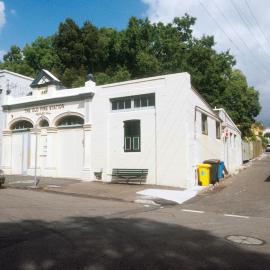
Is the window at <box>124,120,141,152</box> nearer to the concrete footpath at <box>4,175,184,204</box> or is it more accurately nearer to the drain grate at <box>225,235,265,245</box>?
the concrete footpath at <box>4,175,184,204</box>

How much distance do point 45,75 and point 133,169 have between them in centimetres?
→ 882

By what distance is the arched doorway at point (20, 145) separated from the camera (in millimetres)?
21031

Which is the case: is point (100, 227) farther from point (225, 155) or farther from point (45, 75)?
point (225, 155)

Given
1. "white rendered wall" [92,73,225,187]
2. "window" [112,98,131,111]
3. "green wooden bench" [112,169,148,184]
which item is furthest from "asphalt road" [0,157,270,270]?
"window" [112,98,131,111]

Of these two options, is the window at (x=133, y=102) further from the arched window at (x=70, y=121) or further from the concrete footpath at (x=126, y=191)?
the concrete footpath at (x=126, y=191)

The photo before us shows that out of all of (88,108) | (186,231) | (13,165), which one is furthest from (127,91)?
(186,231)

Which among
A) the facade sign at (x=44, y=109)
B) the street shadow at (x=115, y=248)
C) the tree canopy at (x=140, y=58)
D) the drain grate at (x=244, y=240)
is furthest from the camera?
the tree canopy at (x=140, y=58)

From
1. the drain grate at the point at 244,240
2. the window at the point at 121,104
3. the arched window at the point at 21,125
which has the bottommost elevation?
the drain grate at the point at 244,240

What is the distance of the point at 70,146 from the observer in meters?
19.2

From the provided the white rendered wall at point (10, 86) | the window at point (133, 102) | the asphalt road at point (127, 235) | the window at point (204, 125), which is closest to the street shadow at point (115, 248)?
the asphalt road at point (127, 235)

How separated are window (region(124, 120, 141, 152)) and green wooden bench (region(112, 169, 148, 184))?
1.13m

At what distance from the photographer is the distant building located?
16016 mm

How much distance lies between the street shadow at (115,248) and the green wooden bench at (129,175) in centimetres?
875

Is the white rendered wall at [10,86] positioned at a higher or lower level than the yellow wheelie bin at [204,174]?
higher
